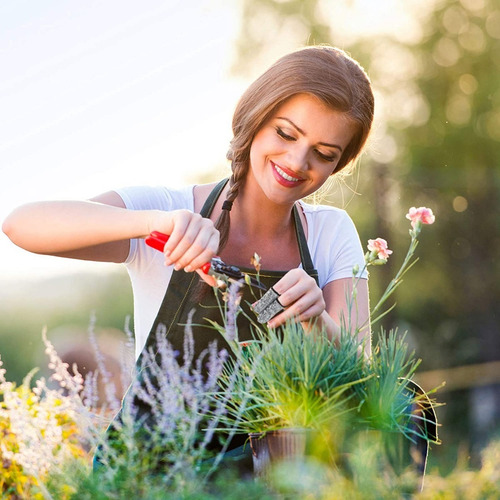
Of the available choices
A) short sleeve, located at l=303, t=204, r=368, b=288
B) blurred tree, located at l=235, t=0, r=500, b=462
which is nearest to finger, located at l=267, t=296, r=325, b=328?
short sleeve, located at l=303, t=204, r=368, b=288

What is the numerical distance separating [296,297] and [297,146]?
81cm

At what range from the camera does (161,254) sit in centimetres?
275

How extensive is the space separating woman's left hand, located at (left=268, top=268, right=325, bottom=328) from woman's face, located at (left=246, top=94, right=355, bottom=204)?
0.73 metres

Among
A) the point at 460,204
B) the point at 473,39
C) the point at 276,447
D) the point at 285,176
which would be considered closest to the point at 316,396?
the point at 276,447

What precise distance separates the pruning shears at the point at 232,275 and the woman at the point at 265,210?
0.26ft

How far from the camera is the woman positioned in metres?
2.13

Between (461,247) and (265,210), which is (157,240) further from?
(461,247)

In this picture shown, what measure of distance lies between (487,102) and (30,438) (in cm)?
1317

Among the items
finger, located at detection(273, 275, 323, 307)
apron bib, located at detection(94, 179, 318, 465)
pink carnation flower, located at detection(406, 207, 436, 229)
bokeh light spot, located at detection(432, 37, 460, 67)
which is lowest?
apron bib, located at detection(94, 179, 318, 465)

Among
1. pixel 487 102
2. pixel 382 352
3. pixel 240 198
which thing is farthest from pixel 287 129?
pixel 487 102

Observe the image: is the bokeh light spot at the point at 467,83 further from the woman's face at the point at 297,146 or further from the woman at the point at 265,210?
the woman's face at the point at 297,146

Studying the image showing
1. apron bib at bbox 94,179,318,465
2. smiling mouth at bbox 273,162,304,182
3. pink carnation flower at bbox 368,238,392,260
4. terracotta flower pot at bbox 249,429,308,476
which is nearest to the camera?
terracotta flower pot at bbox 249,429,308,476

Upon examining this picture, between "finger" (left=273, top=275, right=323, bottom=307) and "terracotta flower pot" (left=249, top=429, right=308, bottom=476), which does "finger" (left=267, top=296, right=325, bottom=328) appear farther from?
"terracotta flower pot" (left=249, top=429, right=308, bottom=476)

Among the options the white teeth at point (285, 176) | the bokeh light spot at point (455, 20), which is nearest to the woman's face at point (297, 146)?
the white teeth at point (285, 176)
